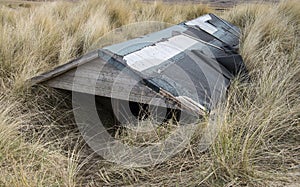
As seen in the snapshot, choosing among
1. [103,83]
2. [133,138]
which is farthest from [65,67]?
[133,138]

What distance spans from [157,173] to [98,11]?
196 inches

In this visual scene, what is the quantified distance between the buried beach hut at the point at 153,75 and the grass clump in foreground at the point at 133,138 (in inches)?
8.2

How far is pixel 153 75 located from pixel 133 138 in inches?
20.1

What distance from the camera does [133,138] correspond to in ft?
8.33

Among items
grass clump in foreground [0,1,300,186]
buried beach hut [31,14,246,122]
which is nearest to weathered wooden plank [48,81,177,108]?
buried beach hut [31,14,246,122]

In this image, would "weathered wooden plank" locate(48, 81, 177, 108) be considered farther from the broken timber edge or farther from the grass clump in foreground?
the grass clump in foreground

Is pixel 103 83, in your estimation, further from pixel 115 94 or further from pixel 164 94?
pixel 164 94

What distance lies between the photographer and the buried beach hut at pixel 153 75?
2555mm

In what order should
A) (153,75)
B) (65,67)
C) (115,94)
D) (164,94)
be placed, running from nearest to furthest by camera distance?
(164,94), (153,75), (115,94), (65,67)

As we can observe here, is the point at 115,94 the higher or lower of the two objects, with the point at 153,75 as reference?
lower

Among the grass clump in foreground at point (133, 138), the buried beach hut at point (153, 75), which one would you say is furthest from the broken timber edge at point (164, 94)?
the grass clump in foreground at point (133, 138)

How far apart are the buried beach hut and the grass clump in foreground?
0.21m

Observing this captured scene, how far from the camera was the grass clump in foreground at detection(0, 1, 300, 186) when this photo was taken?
1949mm

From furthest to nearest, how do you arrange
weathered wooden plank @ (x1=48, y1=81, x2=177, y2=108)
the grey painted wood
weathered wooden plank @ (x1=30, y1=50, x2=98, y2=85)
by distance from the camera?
1. weathered wooden plank @ (x1=30, y1=50, x2=98, y2=85)
2. the grey painted wood
3. weathered wooden plank @ (x1=48, y1=81, x2=177, y2=108)
